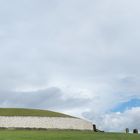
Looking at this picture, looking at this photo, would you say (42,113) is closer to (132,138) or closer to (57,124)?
(57,124)

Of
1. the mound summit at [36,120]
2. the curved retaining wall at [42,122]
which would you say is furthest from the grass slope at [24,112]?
the curved retaining wall at [42,122]

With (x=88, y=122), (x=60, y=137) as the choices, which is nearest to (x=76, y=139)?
(x=60, y=137)

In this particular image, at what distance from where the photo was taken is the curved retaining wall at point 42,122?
61875 millimetres

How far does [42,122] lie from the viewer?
A: 63812 mm

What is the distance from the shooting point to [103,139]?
41.0 m

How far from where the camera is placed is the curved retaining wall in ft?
203

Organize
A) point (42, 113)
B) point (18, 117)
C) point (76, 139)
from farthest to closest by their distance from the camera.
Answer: point (42, 113) → point (18, 117) → point (76, 139)

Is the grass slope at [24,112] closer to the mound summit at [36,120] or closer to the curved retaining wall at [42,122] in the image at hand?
the mound summit at [36,120]

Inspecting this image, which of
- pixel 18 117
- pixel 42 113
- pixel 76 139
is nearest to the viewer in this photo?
pixel 76 139

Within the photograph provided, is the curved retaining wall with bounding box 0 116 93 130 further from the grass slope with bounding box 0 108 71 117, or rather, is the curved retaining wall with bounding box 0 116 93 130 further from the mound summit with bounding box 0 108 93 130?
the grass slope with bounding box 0 108 71 117

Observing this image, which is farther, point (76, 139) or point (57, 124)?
point (57, 124)

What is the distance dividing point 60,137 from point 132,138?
7.58 m

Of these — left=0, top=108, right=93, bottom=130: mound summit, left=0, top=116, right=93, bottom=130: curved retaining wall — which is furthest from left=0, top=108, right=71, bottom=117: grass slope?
left=0, top=116, right=93, bottom=130: curved retaining wall

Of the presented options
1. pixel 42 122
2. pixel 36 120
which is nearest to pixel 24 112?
pixel 36 120
